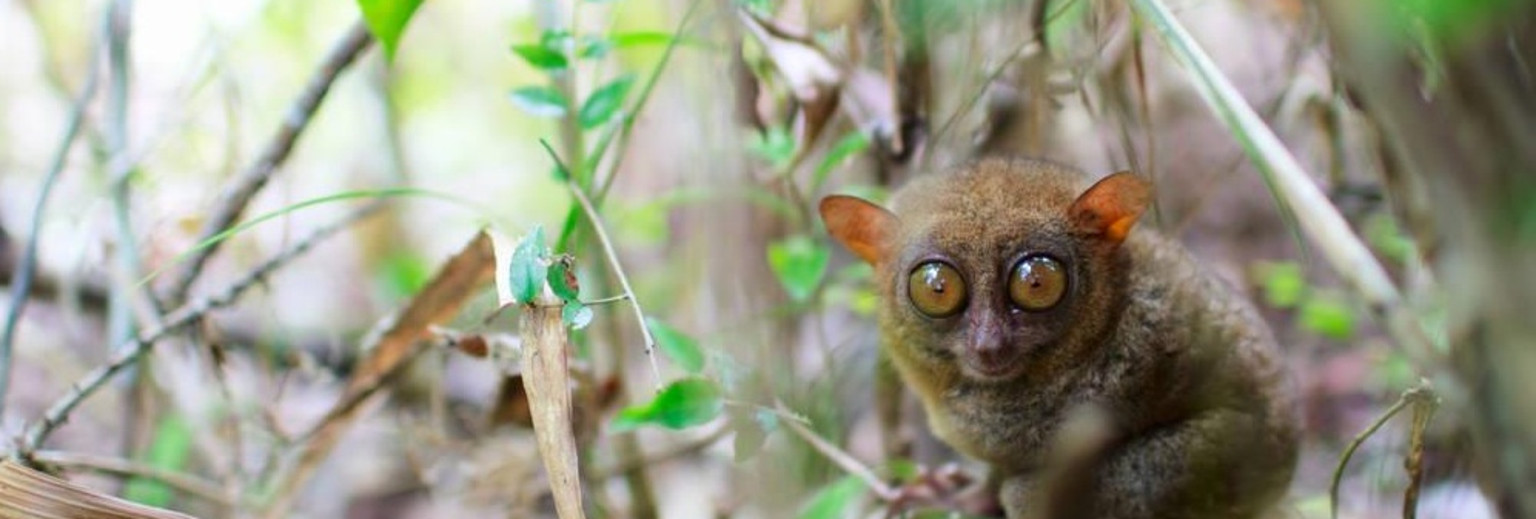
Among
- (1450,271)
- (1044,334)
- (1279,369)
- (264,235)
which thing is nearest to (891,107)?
(1044,334)

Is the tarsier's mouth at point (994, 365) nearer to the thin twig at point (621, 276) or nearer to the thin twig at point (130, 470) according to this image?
the thin twig at point (621, 276)

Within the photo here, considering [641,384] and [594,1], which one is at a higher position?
[594,1]

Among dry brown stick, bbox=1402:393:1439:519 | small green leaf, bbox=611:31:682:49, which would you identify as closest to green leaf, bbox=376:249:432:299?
small green leaf, bbox=611:31:682:49

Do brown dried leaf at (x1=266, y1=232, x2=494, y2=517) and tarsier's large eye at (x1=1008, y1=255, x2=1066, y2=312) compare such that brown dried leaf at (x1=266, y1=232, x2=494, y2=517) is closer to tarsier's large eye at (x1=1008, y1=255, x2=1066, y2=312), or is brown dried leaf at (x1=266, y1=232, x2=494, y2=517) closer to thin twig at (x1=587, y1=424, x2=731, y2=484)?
thin twig at (x1=587, y1=424, x2=731, y2=484)

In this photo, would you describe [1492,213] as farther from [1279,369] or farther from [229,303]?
[229,303]

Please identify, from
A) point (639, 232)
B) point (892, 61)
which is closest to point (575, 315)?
point (892, 61)

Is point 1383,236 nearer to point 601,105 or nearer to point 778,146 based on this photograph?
point 778,146
